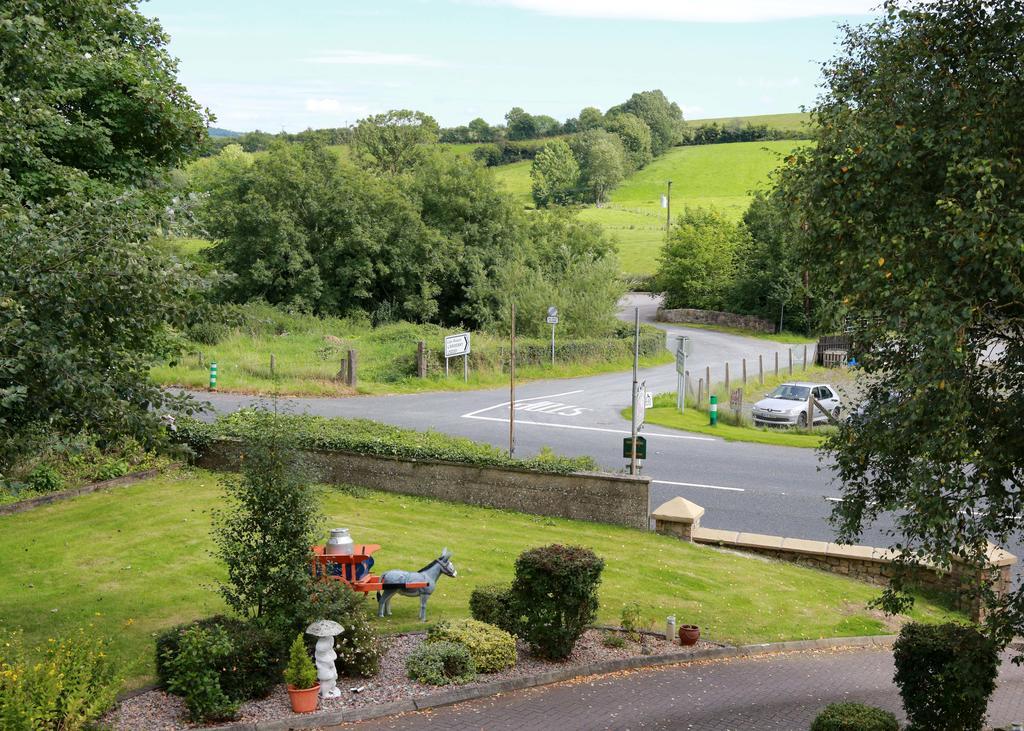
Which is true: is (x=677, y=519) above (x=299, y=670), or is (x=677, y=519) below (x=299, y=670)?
below

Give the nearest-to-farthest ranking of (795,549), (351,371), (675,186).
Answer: (795,549)
(351,371)
(675,186)

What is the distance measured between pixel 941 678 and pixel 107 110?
1635 centimetres

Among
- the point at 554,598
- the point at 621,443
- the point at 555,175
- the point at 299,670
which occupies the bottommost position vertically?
the point at 621,443

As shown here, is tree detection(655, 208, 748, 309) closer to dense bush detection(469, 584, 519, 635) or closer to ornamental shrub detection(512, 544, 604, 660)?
dense bush detection(469, 584, 519, 635)

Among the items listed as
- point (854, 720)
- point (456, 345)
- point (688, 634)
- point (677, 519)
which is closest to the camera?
point (854, 720)

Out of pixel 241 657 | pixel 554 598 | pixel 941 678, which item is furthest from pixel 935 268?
pixel 241 657

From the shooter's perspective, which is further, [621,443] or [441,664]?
[621,443]

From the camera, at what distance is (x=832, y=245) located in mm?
10625

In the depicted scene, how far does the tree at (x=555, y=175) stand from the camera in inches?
4355

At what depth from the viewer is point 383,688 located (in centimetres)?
1151

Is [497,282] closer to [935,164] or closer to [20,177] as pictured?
[20,177]

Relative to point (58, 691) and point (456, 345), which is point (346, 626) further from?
point (456, 345)

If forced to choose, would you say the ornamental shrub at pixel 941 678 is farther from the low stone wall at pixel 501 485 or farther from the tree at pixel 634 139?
the tree at pixel 634 139

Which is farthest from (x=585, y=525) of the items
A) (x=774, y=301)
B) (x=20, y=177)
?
(x=774, y=301)
